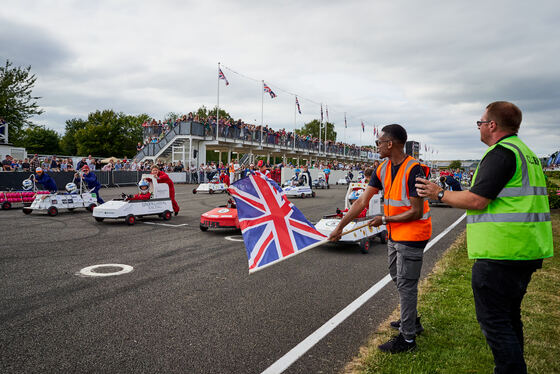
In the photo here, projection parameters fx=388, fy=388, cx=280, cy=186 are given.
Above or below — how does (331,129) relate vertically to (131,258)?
above

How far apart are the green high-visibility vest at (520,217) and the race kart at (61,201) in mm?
14497

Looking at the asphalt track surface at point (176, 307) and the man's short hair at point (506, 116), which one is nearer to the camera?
the man's short hair at point (506, 116)

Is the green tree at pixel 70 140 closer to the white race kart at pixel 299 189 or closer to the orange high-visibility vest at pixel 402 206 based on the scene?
the white race kart at pixel 299 189

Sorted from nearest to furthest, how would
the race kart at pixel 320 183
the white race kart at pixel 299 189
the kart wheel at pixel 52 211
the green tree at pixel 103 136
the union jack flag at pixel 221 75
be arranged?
the kart wheel at pixel 52 211 < the white race kart at pixel 299 189 < the union jack flag at pixel 221 75 < the race kart at pixel 320 183 < the green tree at pixel 103 136

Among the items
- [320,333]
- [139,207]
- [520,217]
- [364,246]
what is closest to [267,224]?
[320,333]

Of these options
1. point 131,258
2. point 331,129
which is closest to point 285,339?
point 131,258

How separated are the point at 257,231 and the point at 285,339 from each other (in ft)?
3.83

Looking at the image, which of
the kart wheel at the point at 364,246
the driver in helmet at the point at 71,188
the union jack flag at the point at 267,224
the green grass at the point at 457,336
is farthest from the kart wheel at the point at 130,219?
the green grass at the point at 457,336

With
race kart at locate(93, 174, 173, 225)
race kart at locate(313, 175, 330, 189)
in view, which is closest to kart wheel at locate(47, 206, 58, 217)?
race kart at locate(93, 174, 173, 225)

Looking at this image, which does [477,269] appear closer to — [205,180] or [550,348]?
[550,348]

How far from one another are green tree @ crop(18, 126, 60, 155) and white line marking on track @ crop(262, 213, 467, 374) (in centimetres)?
8942

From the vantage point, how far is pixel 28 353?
11.9 ft

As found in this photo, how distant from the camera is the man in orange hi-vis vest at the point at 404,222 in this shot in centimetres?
373

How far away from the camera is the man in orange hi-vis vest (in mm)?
3732
